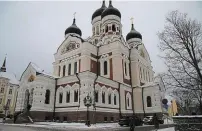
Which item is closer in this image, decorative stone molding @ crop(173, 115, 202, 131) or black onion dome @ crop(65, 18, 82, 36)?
decorative stone molding @ crop(173, 115, 202, 131)

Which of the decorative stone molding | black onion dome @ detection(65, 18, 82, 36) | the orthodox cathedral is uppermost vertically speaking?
black onion dome @ detection(65, 18, 82, 36)

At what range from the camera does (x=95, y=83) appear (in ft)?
75.0

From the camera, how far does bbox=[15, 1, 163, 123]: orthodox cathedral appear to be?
22484 millimetres

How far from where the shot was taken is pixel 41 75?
24.0m

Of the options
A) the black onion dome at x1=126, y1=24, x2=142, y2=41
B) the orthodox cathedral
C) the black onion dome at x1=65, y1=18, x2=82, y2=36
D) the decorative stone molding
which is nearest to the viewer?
the decorative stone molding

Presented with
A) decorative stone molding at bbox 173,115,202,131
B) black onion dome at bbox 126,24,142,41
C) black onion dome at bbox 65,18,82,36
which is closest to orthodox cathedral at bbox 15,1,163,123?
black onion dome at bbox 65,18,82,36

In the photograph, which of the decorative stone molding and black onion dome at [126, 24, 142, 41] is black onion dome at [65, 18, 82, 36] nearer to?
black onion dome at [126, 24, 142, 41]

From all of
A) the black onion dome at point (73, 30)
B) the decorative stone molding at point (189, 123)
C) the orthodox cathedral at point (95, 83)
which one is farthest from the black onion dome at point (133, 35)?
the decorative stone molding at point (189, 123)

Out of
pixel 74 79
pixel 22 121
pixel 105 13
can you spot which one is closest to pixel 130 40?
pixel 105 13

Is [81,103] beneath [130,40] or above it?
beneath

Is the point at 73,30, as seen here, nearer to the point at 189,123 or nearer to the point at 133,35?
the point at 133,35

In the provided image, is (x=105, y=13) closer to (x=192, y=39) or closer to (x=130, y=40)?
(x=130, y=40)

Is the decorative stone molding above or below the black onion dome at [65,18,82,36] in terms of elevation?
below

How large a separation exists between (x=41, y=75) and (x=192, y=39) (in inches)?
758
